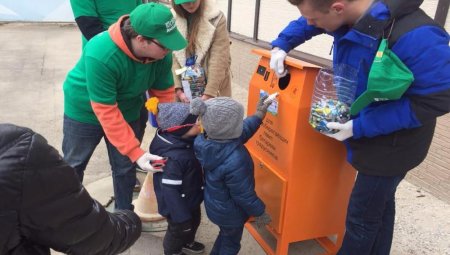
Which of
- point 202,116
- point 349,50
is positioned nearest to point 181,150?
point 202,116

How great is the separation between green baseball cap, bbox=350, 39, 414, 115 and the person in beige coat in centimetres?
140

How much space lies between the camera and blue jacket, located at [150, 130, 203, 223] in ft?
6.84

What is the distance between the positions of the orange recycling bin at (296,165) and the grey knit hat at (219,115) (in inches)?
12.7

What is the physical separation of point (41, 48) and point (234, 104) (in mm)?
8580

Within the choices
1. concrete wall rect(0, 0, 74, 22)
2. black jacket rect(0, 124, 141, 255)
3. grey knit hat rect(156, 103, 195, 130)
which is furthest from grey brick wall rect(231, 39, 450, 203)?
concrete wall rect(0, 0, 74, 22)

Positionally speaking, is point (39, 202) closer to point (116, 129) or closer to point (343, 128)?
point (116, 129)

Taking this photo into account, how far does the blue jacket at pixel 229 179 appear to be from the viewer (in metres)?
2.00

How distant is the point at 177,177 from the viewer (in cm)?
209

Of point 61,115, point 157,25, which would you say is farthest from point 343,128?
point 61,115

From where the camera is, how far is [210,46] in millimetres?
2816

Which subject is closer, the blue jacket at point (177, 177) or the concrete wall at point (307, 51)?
the blue jacket at point (177, 177)

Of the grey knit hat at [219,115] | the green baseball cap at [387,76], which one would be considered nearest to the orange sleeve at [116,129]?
the grey knit hat at [219,115]

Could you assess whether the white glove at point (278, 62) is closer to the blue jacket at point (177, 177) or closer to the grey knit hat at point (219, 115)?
the grey knit hat at point (219, 115)

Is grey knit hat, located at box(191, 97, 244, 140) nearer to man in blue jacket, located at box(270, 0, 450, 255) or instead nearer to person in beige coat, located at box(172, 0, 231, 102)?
man in blue jacket, located at box(270, 0, 450, 255)
